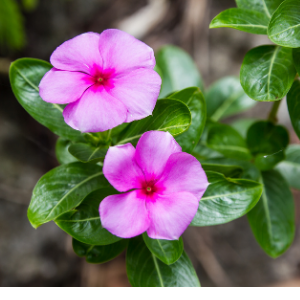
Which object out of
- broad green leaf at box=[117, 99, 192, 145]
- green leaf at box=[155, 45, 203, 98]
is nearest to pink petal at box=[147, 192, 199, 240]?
broad green leaf at box=[117, 99, 192, 145]

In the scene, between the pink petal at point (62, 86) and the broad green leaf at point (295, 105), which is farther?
the broad green leaf at point (295, 105)

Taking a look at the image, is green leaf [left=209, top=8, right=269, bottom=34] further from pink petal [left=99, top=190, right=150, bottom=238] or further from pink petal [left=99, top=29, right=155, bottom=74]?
pink petal [left=99, top=190, right=150, bottom=238]

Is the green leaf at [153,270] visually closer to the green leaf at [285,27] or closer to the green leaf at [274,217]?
the green leaf at [274,217]

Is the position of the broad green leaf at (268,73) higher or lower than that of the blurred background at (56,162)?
higher

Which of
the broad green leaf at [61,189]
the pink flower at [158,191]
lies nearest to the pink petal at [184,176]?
the pink flower at [158,191]

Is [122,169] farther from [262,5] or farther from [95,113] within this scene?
[262,5]

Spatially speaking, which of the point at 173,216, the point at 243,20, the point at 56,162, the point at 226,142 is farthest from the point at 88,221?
the point at 56,162
